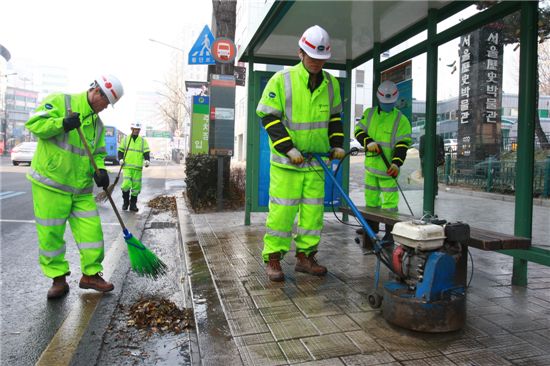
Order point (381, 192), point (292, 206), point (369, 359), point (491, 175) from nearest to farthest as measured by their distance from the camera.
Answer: point (369, 359) < point (292, 206) < point (491, 175) < point (381, 192)

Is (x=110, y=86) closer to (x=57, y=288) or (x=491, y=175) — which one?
(x=57, y=288)

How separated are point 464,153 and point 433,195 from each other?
57 cm

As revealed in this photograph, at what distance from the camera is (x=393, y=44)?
237 inches

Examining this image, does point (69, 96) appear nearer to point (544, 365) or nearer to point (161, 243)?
point (161, 243)

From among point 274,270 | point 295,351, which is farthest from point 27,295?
point 295,351

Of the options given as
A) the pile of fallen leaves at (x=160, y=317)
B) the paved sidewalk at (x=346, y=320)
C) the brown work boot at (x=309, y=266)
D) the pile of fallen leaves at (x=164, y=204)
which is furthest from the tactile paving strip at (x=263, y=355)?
the pile of fallen leaves at (x=164, y=204)

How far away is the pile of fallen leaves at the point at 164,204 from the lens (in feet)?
35.1

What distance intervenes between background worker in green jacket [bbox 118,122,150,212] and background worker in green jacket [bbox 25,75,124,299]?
5864mm

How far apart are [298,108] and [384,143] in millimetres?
1813

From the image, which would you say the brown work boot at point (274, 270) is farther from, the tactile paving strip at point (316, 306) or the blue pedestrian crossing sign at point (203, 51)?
the blue pedestrian crossing sign at point (203, 51)

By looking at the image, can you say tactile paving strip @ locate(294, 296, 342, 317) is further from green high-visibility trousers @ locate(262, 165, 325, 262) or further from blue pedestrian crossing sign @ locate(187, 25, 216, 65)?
blue pedestrian crossing sign @ locate(187, 25, 216, 65)

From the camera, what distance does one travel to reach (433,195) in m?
4.98

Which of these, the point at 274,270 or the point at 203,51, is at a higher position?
the point at 203,51

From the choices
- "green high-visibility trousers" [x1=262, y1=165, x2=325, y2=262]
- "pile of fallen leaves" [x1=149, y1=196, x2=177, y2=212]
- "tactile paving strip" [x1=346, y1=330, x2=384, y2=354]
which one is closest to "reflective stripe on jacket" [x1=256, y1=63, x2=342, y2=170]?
"green high-visibility trousers" [x1=262, y1=165, x2=325, y2=262]
